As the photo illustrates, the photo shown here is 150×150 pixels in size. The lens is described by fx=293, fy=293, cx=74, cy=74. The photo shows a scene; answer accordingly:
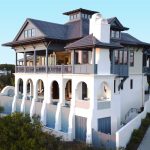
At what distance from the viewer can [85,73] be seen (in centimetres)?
2666

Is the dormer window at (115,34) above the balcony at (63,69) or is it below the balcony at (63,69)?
above

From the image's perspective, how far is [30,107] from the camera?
112 feet

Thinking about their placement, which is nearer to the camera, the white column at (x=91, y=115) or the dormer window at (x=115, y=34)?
the white column at (x=91, y=115)

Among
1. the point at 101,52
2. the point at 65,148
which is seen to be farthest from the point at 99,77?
the point at 65,148

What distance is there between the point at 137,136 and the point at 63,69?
388 inches

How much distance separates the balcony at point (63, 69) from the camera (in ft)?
86.1

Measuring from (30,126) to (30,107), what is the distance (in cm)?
1575

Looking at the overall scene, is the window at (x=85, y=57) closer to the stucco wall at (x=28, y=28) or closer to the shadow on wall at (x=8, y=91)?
the stucco wall at (x=28, y=28)

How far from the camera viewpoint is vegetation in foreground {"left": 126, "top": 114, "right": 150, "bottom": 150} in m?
24.8

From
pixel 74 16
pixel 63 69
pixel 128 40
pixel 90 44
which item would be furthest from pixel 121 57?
pixel 74 16

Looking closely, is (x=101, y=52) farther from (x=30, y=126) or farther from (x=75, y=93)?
(x=30, y=126)

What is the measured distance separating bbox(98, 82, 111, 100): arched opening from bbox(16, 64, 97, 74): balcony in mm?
2741

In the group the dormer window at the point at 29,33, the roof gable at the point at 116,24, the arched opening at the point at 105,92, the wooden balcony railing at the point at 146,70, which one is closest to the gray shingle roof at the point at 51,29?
the dormer window at the point at 29,33

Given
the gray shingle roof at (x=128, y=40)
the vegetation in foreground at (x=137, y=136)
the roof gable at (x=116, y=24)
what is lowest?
the vegetation in foreground at (x=137, y=136)
